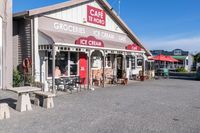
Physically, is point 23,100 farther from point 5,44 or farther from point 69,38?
point 69,38

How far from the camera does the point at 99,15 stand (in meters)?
17.5

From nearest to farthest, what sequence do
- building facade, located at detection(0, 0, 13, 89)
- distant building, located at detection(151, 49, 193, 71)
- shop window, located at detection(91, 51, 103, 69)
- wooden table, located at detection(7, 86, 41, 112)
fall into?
wooden table, located at detection(7, 86, 41, 112)
building facade, located at detection(0, 0, 13, 89)
shop window, located at detection(91, 51, 103, 69)
distant building, located at detection(151, 49, 193, 71)

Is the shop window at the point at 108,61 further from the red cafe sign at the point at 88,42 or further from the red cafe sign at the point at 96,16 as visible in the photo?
the red cafe sign at the point at 88,42

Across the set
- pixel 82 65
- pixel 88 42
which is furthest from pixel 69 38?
pixel 82 65

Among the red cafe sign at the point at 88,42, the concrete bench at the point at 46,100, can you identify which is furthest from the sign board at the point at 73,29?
the concrete bench at the point at 46,100

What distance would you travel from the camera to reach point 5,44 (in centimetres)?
1233

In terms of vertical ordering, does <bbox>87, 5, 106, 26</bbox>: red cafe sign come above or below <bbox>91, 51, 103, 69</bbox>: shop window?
above

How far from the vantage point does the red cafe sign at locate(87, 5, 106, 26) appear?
1653 cm

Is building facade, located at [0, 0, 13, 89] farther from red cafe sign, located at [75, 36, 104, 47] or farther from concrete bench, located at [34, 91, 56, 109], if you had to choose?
concrete bench, located at [34, 91, 56, 109]

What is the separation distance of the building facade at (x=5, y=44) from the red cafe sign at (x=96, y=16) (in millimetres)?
5535

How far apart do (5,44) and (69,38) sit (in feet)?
10.7

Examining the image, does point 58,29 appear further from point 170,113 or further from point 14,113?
point 170,113

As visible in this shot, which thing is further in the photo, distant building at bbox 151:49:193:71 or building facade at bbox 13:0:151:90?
distant building at bbox 151:49:193:71

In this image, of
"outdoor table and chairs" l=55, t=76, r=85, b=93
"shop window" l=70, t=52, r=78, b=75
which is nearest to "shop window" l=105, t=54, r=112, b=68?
"shop window" l=70, t=52, r=78, b=75
